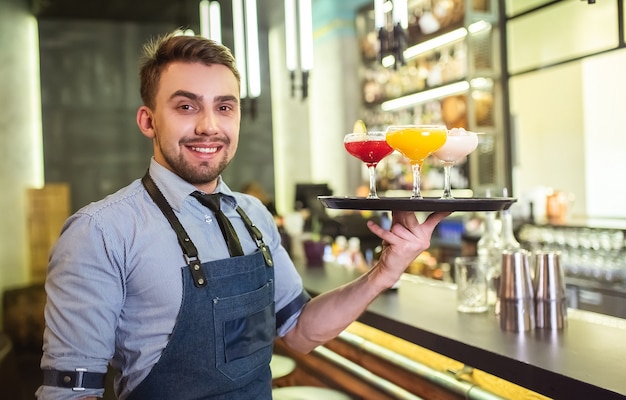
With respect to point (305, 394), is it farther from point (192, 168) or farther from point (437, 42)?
point (437, 42)

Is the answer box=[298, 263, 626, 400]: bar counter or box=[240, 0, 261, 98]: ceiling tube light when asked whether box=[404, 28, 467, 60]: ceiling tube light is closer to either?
box=[240, 0, 261, 98]: ceiling tube light

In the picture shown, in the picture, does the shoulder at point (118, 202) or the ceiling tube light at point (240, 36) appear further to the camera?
the ceiling tube light at point (240, 36)

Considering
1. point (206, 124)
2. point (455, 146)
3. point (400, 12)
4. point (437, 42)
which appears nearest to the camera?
point (206, 124)

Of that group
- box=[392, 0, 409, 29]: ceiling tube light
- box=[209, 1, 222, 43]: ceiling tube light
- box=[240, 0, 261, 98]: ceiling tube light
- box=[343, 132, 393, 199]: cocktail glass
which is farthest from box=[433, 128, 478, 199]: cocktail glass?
box=[209, 1, 222, 43]: ceiling tube light

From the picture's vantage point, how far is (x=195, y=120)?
159 centimetres

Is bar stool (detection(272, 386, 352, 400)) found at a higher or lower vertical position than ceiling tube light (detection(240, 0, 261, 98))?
lower

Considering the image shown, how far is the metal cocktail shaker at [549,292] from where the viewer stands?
1.92 metres

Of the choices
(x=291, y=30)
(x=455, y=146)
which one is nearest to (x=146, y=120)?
(x=455, y=146)

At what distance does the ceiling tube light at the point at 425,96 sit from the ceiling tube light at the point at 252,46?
6.66ft

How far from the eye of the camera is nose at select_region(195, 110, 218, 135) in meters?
1.57

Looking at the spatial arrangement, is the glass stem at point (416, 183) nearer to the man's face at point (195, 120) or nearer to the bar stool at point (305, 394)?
→ the man's face at point (195, 120)

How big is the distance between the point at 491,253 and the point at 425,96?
14.4ft

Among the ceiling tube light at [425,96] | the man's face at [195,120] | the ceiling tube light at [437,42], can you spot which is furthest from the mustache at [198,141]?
the ceiling tube light at [437,42]

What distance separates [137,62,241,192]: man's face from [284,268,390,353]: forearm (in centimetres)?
48
